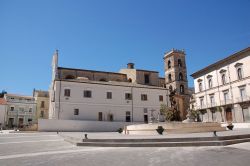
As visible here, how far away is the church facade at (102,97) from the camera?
36.6 metres

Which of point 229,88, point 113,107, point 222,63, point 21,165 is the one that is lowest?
point 21,165

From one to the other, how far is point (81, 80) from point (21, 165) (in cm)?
3237

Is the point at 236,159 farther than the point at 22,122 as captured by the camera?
No

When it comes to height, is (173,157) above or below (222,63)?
below

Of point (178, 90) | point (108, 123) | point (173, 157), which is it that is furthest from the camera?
point (178, 90)

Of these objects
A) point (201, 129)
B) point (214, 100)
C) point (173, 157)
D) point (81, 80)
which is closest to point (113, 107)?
point (81, 80)

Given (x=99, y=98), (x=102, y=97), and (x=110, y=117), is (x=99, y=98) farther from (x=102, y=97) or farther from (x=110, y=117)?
(x=110, y=117)

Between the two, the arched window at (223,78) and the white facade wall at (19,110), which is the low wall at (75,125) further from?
the white facade wall at (19,110)

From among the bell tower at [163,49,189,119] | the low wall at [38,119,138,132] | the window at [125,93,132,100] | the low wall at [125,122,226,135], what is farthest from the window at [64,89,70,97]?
the bell tower at [163,49,189,119]

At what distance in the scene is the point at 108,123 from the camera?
36.2 m

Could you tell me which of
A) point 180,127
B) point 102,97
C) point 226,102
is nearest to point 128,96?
point 102,97

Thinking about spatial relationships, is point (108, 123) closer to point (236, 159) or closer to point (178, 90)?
point (178, 90)

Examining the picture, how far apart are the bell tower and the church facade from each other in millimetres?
8705

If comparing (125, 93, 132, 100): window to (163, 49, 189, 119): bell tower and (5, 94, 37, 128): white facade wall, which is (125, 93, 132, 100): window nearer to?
(163, 49, 189, 119): bell tower
